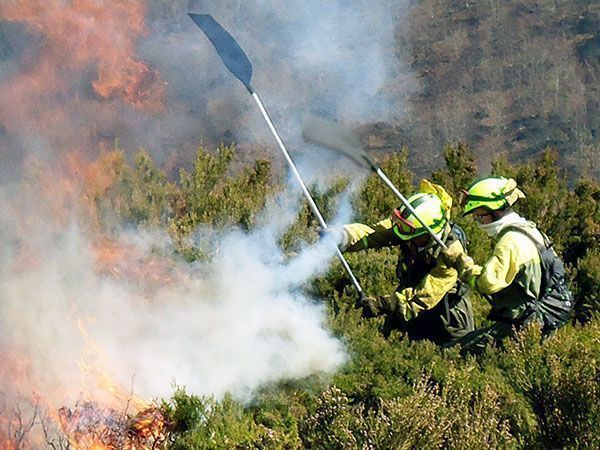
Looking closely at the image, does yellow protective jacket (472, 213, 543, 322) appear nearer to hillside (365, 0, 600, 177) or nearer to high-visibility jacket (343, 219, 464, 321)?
high-visibility jacket (343, 219, 464, 321)

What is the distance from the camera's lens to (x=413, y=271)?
21.4ft

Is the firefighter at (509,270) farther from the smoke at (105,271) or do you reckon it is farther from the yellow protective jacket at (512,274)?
the smoke at (105,271)

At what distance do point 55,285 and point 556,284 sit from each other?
3.42m

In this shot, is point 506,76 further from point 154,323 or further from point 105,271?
point 154,323

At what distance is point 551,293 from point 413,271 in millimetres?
888

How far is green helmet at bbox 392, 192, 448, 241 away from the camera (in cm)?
615

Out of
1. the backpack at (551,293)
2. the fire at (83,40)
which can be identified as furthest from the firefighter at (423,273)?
the fire at (83,40)

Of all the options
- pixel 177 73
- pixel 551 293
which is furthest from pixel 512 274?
pixel 177 73

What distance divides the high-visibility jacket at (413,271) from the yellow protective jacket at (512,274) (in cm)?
24

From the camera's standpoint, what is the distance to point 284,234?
804cm

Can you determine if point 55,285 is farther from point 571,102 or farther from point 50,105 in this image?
point 571,102

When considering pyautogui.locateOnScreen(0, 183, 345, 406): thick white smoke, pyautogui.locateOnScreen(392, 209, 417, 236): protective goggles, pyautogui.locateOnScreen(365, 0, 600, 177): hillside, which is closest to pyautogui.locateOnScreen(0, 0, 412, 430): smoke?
pyautogui.locateOnScreen(0, 183, 345, 406): thick white smoke

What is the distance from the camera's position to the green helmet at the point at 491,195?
6.38m

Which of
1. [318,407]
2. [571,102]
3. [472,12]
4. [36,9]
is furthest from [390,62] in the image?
[318,407]
